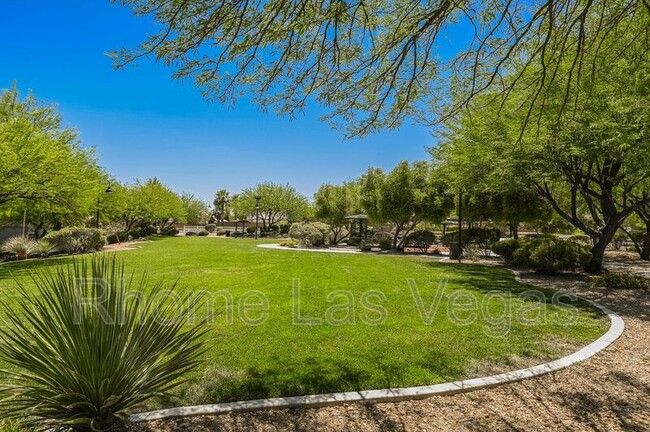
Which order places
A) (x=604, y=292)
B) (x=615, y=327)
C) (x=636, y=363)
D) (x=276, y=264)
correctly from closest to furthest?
(x=636, y=363) → (x=615, y=327) → (x=604, y=292) → (x=276, y=264)

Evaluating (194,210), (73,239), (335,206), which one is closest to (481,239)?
(335,206)

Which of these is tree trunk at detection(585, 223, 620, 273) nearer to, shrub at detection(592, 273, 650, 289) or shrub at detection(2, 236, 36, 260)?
shrub at detection(592, 273, 650, 289)

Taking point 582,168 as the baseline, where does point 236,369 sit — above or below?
below

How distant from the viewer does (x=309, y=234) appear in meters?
29.0

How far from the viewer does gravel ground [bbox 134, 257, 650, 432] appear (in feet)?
11.3

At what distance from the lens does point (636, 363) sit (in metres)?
5.11

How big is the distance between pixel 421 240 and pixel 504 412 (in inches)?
903

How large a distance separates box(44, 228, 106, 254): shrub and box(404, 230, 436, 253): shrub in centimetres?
1960

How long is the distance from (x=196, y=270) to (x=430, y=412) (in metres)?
11.4

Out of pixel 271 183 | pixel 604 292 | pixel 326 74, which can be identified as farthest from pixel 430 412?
pixel 271 183

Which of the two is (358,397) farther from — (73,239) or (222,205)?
(222,205)

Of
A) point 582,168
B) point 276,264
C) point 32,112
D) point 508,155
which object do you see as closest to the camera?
point 508,155

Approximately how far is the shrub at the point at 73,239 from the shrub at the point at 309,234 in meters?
13.3

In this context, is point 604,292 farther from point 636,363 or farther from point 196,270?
point 196,270
